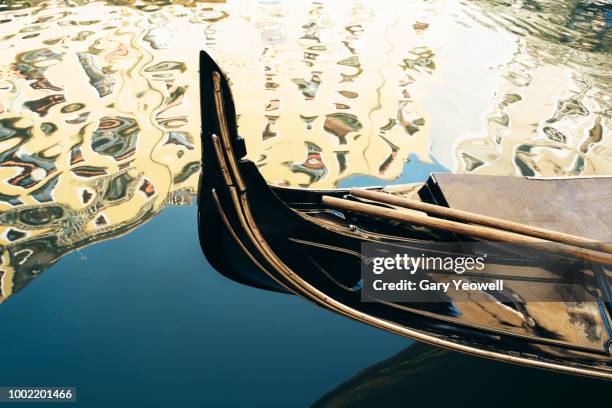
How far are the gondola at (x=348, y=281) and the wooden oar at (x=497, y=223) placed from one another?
0.13 metres

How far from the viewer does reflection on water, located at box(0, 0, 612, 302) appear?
15.0ft

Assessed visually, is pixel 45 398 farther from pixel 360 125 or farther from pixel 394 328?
pixel 360 125

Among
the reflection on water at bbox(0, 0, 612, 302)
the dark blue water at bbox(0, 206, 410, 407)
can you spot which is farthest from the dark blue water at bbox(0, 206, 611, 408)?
the reflection on water at bbox(0, 0, 612, 302)

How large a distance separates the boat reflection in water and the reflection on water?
2270mm

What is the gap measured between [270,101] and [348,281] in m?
4.38

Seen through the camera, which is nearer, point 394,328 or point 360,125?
point 394,328

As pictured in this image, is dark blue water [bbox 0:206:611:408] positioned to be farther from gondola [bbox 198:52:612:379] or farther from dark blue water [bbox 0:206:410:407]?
gondola [bbox 198:52:612:379]

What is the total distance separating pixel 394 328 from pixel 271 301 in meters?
1.22

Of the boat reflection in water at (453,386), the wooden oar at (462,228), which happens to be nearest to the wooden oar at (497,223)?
the wooden oar at (462,228)

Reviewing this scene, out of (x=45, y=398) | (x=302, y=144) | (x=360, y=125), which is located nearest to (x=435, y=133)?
(x=360, y=125)

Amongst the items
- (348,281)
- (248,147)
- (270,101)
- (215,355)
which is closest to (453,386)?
(348,281)

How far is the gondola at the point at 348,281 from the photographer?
249 centimetres

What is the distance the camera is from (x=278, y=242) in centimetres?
260

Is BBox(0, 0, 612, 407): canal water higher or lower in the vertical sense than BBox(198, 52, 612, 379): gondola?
lower
